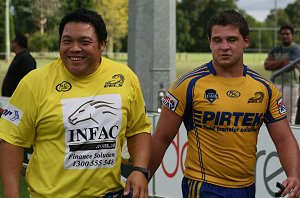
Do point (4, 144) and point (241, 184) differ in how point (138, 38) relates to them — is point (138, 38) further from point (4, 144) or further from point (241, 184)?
point (4, 144)

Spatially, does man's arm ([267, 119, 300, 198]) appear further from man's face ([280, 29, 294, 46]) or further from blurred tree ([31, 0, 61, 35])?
blurred tree ([31, 0, 61, 35])

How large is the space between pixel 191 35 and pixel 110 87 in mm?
82966

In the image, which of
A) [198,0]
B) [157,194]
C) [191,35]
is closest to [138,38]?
[157,194]

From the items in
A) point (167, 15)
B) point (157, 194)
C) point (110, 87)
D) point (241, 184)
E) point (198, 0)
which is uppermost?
point (198, 0)

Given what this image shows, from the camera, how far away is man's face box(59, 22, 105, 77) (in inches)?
127

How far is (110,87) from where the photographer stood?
331 centimetres

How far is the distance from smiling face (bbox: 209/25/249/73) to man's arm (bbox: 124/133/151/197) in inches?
25.4

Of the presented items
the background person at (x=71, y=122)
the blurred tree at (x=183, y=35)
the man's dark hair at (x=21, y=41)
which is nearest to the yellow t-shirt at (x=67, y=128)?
the background person at (x=71, y=122)

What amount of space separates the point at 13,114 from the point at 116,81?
54cm

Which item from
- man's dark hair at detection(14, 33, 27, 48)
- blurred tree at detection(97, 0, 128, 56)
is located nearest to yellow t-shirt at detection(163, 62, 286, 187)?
man's dark hair at detection(14, 33, 27, 48)

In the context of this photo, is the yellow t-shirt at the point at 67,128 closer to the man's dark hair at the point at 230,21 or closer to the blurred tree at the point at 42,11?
the man's dark hair at the point at 230,21

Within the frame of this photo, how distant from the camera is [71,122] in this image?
3193 millimetres

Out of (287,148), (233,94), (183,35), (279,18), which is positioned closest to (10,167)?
(233,94)

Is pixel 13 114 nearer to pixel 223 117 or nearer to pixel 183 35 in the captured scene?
pixel 223 117
